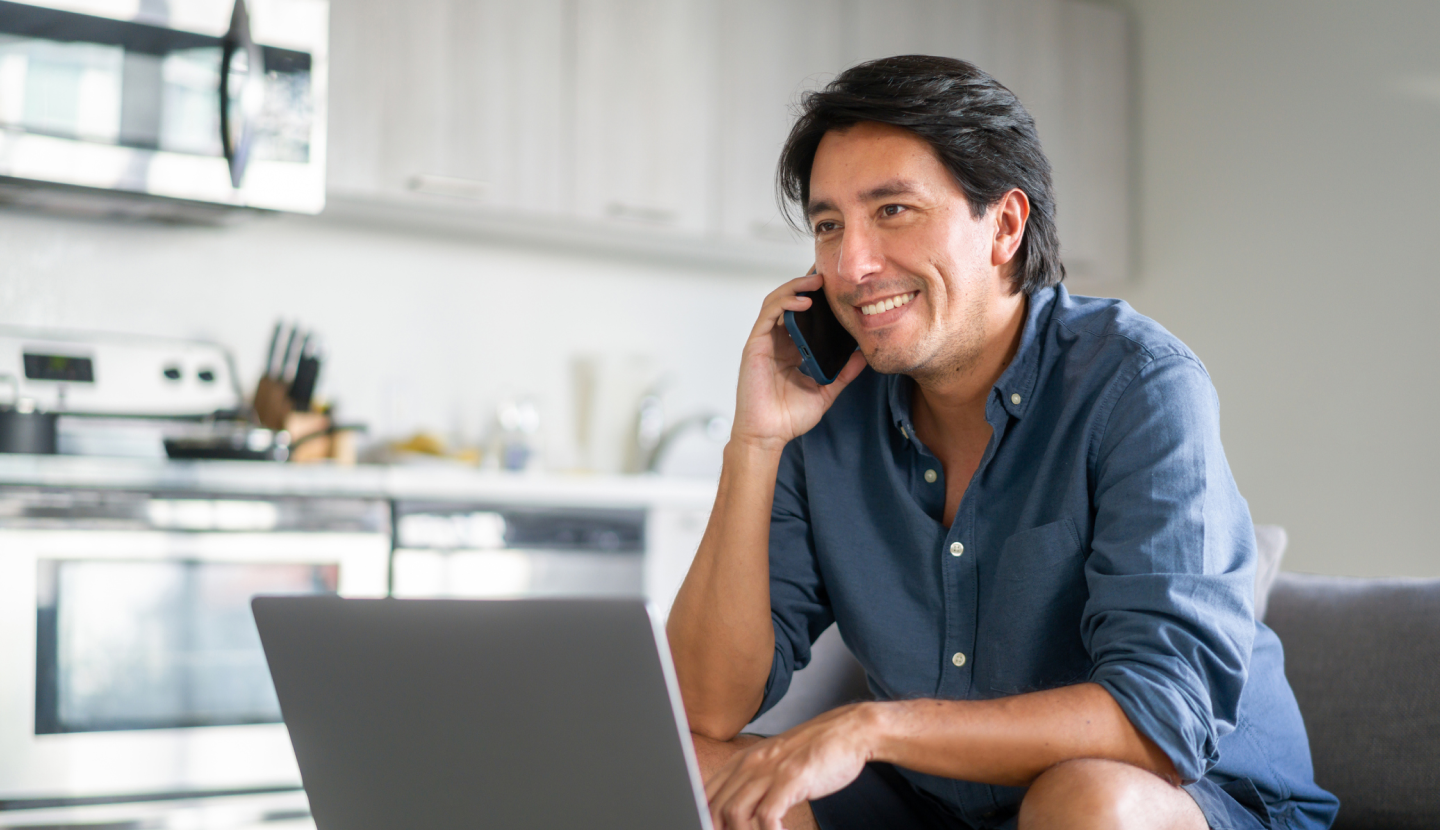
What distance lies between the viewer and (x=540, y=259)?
11.4 feet

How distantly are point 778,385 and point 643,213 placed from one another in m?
1.94

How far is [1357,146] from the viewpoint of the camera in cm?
340

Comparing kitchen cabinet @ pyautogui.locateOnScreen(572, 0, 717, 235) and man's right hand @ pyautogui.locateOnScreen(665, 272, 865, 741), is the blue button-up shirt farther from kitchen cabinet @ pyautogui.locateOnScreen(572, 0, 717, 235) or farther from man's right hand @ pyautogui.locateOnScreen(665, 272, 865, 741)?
kitchen cabinet @ pyautogui.locateOnScreen(572, 0, 717, 235)

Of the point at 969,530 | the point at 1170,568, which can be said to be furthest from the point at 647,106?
the point at 1170,568

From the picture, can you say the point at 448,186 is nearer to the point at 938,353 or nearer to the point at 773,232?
the point at 773,232

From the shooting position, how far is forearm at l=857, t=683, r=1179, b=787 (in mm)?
971

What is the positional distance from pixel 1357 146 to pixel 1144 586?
9.48ft

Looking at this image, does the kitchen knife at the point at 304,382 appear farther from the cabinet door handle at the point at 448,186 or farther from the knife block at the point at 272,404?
the cabinet door handle at the point at 448,186

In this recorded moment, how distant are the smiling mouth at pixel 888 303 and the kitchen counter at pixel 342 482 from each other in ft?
5.04

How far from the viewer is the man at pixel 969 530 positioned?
0.98 metres

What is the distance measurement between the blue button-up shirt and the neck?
0.03 m

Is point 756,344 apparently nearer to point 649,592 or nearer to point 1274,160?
point 649,592

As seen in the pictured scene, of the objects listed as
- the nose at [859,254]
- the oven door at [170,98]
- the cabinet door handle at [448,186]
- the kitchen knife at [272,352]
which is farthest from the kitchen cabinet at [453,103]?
the nose at [859,254]

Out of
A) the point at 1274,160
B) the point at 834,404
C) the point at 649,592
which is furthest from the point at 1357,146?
the point at 834,404
